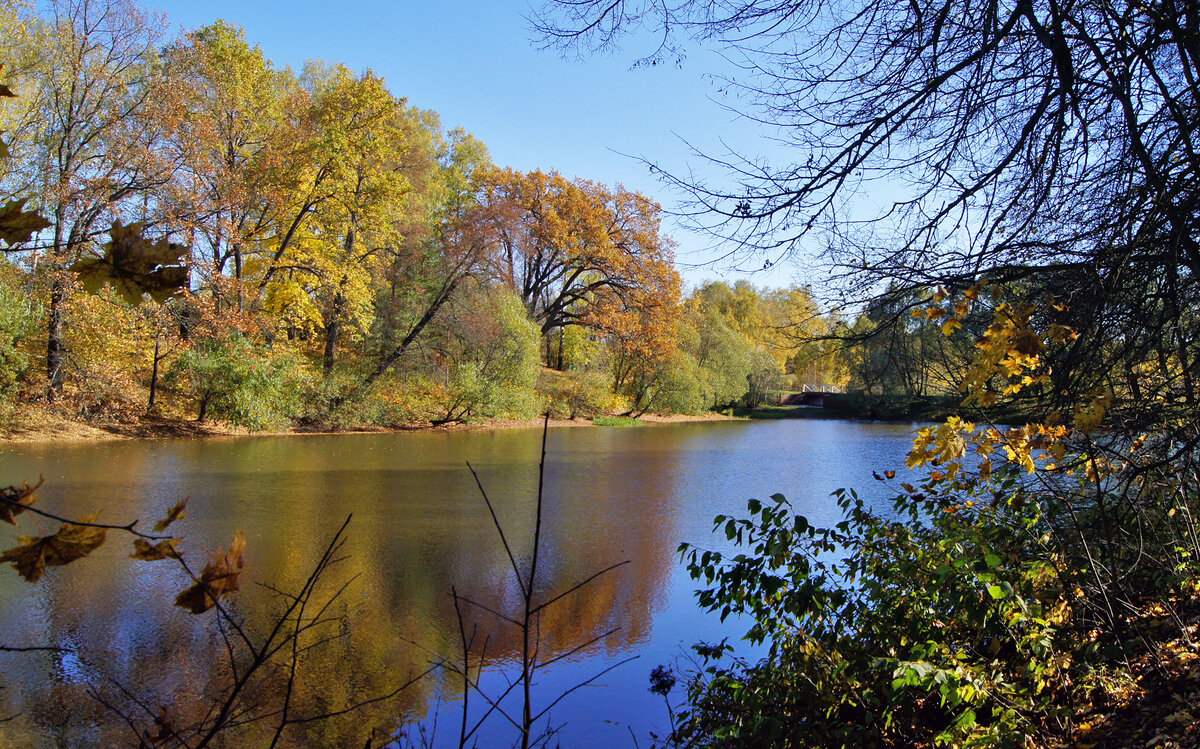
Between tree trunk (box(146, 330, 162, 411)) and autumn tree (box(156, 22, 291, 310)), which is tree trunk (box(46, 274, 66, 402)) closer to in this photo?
tree trunk (box(146, 330, 162, 411))

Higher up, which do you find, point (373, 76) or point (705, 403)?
point (373, 76)

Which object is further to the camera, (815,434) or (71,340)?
(815,434)

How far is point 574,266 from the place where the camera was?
26750 mm

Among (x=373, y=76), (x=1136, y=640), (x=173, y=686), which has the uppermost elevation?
(x=373, y=76)

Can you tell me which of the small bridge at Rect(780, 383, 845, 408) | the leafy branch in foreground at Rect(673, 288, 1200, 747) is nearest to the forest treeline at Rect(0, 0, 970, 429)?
the leafy branch in foreground at Rect(673, 288, 1200, 747)

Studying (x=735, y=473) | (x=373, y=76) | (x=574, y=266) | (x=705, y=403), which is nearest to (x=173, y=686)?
(x=735, y=473)

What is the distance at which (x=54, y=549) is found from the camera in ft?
3.34

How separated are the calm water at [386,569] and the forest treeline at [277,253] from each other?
2.57 m

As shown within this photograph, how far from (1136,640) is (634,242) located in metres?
24.2

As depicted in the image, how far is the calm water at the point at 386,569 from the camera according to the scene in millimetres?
4020

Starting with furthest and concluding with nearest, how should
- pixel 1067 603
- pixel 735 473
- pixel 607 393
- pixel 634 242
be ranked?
pixel 607 393 < pixel 634 242 < pixel 735 473 < pixel 1067 603

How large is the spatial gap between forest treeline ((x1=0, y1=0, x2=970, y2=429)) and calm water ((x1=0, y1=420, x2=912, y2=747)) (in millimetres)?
2573

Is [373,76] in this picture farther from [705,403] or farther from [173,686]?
[705,403]

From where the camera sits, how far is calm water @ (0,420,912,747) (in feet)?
→ 13.2
